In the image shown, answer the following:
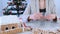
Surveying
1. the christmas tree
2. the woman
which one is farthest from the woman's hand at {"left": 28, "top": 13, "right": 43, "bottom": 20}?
the christmas tree

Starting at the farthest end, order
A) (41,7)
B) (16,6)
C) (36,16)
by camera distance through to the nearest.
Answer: (16,6), (41,7), (36,16)

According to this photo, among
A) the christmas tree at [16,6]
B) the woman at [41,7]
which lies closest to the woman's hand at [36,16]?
the woman at [41,7]

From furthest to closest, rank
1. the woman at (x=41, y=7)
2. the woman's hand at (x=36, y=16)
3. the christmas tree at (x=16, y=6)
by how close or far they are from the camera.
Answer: the christmas tree at (x=16, y=6), the woman at (x=41, y=7), the woman's hand at (x=36, y=16)

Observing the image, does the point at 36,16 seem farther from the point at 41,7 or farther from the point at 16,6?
the point at 16,6

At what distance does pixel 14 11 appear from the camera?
4.57ft

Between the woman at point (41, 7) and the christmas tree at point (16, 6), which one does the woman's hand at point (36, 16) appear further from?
the christmas tree at point (16, 6)

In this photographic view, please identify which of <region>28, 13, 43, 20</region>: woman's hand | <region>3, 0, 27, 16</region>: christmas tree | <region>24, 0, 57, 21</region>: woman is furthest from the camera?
<region>3, 0, 27, 16</region>: christmas tree

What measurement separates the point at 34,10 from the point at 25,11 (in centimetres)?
11

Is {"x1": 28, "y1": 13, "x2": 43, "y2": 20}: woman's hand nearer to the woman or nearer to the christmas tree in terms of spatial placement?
the woman

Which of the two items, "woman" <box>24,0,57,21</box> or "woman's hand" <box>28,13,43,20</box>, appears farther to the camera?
"woman" <box>24,0,57,21</box>

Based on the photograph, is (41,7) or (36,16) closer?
(36,16)

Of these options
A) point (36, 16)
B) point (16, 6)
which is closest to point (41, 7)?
point (36, 16)

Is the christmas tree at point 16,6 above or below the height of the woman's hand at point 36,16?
above

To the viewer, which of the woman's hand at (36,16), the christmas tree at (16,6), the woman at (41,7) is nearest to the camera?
the woman's hand at (36,16)
